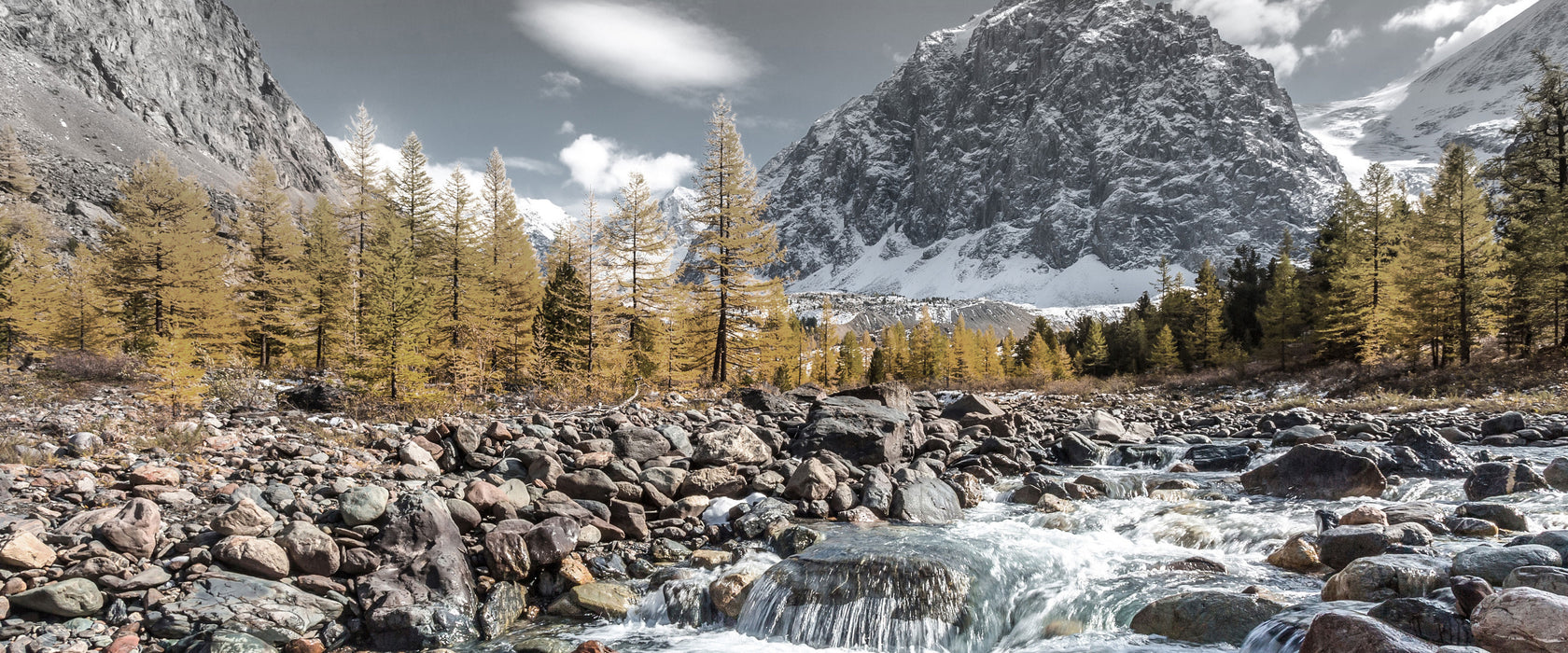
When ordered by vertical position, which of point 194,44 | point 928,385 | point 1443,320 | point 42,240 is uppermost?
point 194,44

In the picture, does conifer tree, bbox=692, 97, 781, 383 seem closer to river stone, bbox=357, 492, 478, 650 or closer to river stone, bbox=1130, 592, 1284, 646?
river stone, bbox=357, 492, 478, 650

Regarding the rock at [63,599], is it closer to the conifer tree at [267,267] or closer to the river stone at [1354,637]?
the river stone at [1354,637]

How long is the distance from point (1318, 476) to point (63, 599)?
1560 cm

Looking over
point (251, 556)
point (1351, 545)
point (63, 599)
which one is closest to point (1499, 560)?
point (1351, 545)

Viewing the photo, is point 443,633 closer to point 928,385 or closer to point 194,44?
point 928,385

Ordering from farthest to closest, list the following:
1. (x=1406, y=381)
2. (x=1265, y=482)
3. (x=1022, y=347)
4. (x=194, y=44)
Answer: (x=194, y=44)
(x=1022, y=347)
(x=1406, y=381)
(x=1265, y=482)

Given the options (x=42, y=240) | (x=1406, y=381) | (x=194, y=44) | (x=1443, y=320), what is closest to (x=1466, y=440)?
(x=1406, y=381)

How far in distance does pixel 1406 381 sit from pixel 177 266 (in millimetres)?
49283

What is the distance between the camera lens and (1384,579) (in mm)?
5930

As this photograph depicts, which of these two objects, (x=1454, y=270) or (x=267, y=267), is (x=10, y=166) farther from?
(x=1454, y=270)

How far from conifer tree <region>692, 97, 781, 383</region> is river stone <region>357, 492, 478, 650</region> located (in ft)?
57.7

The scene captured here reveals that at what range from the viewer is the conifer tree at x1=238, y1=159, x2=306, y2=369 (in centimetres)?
2991

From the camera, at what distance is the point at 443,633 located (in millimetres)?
6484

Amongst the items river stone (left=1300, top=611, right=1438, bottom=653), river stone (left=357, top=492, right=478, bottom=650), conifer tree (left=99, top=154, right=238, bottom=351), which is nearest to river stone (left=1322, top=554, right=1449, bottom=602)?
river stone (left=1300, top=611, right=1438, bottom=653)
